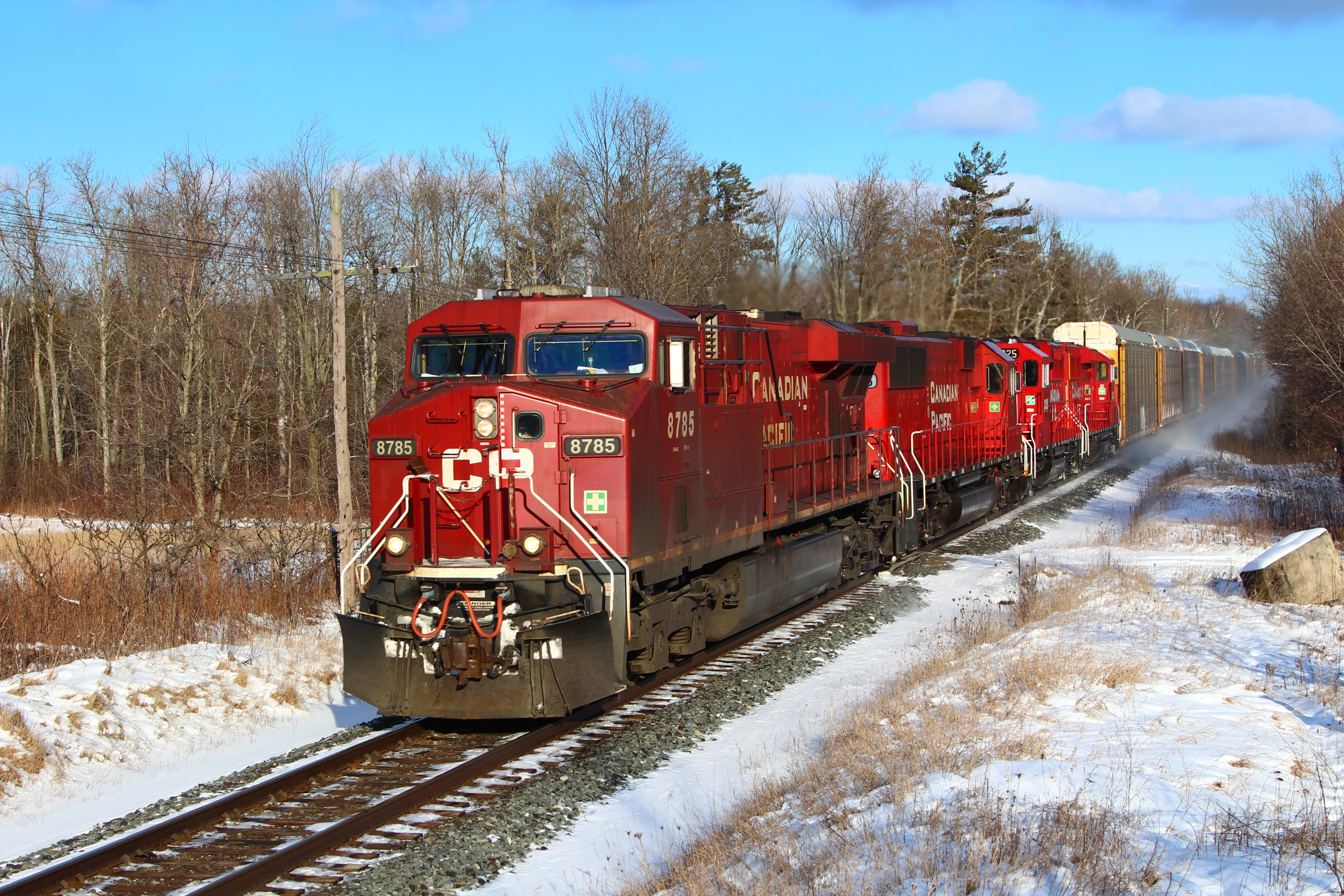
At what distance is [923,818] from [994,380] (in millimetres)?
19060

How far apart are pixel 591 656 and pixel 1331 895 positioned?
4.87 meters

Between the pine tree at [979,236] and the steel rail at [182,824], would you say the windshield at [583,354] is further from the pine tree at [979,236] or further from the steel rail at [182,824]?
the pine tree at [979,236]

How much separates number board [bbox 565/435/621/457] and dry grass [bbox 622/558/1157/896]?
2.79m

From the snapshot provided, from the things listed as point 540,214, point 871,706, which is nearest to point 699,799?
point 871,706

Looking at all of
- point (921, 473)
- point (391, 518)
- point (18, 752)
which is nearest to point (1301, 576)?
point (921, 473)

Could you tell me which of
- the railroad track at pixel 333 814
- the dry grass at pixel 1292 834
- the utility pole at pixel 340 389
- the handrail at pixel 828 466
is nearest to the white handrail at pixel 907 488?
the handrail at pixel 828 466

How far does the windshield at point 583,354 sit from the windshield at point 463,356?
0.23 m

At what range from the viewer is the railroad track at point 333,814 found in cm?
583

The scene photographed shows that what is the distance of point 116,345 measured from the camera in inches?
1361

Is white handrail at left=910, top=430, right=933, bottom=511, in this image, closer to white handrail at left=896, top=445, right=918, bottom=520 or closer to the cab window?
white handrail at left=896, top=445, right=918, bottom=520

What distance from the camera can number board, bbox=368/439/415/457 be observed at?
8477 millimetres

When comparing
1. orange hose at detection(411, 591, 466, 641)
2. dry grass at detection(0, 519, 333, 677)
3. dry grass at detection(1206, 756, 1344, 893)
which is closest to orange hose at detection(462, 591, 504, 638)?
orange hose at detection(411, 591, 466, 641)

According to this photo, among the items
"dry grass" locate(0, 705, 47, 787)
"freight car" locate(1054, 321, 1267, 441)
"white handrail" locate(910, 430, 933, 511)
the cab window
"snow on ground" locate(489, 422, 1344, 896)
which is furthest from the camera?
"freight car" locate(1054, 321, 1267, 441)

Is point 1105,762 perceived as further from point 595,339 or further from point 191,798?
point 191,798
